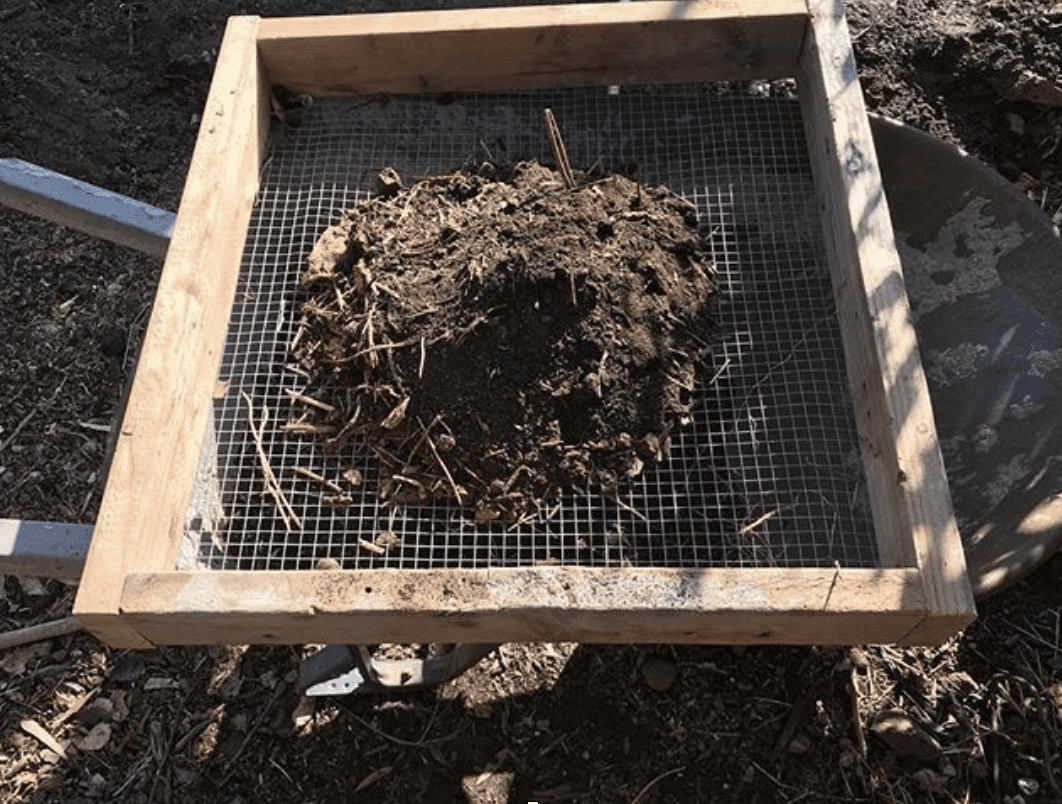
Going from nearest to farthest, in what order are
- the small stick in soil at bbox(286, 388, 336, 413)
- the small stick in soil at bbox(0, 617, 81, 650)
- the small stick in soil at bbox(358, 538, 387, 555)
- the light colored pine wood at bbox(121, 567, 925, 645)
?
the light colored pine wood at bbox(121, 567, 925, 645)
the small stick in soil at bbox(358, 538, 387, 555)
the small stick in soil at bbox(286, 388, 336, 413)
the small stick in soil at bbox(0, 617, 81, 650)

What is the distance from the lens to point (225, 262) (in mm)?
2160

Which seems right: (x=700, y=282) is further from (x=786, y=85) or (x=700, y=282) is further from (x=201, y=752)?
(x=201, y=752)

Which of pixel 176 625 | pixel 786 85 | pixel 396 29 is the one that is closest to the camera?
pixel 176 625

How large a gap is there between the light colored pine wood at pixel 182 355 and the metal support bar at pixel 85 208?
133 mm

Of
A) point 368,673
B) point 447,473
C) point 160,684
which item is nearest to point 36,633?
point 160,684

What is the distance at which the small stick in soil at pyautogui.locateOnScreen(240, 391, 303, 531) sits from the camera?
1915 mm

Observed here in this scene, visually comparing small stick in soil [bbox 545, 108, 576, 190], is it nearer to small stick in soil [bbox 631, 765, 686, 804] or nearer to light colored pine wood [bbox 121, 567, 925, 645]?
light colored pine wood [bbox 121, 567, 925, 645]

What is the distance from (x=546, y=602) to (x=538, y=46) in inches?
57.4

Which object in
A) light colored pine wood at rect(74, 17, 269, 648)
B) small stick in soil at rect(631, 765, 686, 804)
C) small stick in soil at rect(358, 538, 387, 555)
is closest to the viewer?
light colored pine wood at rect(74, 17, 269, 648)

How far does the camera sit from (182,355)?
192 cm

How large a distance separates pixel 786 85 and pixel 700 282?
3.04ft

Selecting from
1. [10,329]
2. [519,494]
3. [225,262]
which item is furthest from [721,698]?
[10,329]

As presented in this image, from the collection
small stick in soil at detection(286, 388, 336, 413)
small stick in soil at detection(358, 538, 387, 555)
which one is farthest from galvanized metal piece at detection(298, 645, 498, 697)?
small stick in soil at detection(286, 388, 336, 413)

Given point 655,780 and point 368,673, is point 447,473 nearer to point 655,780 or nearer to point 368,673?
point 368,673
